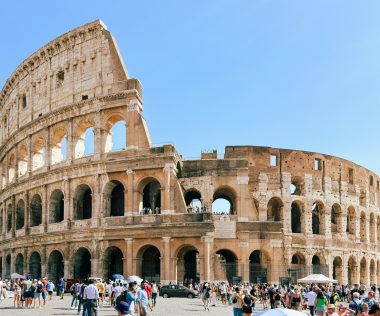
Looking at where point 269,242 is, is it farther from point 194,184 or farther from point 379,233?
point 379,233

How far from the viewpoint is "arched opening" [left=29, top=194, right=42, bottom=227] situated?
39.7 meters

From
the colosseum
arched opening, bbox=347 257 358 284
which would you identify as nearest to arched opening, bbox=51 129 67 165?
the colosseum

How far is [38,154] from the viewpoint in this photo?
1619 inches

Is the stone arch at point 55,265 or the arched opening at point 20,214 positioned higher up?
the arched opening at point 20,214

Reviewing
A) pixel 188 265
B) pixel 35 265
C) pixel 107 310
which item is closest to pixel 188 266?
pixel 188 265

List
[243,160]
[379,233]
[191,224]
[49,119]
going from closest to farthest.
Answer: [191,224] < [243,160] < [49,119] < [379,233]

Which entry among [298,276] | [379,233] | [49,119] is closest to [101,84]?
[49,119]

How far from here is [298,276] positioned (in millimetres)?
35750

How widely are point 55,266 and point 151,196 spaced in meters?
7.92

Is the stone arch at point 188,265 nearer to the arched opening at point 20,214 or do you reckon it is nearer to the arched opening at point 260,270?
the arched opening at point 260,270

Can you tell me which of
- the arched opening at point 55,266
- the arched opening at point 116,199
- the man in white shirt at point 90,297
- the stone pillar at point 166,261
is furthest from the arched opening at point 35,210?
the man in white shirt at point 90,297

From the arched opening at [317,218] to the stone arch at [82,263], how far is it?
16.4 metres

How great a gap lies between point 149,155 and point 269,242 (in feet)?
29.6

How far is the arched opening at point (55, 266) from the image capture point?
1444 inches
